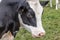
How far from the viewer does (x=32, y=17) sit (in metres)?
2.74

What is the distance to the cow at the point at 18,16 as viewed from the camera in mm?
2420

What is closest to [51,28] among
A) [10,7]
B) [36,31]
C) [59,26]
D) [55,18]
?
[59,26]

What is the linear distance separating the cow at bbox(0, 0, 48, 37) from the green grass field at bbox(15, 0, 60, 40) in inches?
65.8

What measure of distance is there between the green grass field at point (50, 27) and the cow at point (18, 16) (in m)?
1.67

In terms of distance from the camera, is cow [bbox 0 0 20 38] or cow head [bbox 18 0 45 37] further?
cow head [bbox 18 0 45 37]

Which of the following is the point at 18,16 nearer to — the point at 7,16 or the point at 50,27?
the point at 7,16

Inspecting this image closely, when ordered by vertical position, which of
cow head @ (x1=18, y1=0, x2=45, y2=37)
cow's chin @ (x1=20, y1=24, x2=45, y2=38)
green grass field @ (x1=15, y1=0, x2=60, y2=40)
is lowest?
green grass field @ (x1=15, y1=0, x2=60, y2=40)

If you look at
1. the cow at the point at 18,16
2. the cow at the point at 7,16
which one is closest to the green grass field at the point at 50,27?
the cow at the point at 18,16

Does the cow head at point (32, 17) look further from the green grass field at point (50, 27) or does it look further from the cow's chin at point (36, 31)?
the green grass field at point (50, 27)

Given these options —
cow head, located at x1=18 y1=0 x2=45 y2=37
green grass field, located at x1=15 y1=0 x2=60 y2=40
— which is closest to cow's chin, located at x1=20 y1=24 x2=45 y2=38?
cow head, located at x1=18 y1=0 x2=45 y2=37

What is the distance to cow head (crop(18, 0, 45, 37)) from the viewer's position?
258cm

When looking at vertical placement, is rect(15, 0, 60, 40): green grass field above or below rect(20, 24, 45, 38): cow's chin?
below

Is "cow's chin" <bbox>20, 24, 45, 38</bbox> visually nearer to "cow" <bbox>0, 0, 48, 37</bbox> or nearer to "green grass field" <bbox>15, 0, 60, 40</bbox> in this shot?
"cow" <bbox>0, 0, 48, 37</bbox>

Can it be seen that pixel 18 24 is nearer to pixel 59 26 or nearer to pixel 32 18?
pixel 32 18
